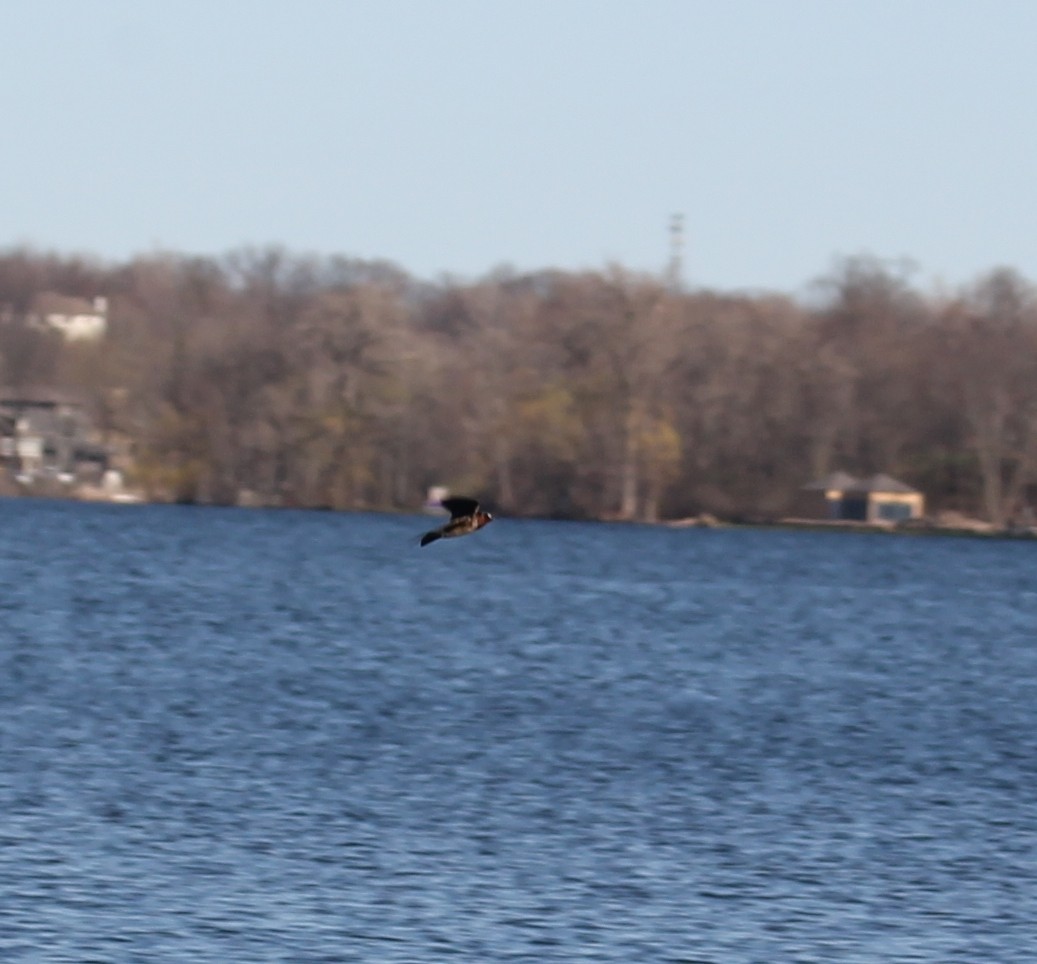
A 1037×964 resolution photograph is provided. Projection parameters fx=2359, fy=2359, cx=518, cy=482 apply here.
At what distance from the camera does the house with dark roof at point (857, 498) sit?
11038 centimetres

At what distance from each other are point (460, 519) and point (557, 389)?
274ft

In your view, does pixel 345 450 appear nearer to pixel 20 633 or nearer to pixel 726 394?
pixel 726 394

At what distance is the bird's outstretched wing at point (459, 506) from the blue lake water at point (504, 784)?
15.9 ft

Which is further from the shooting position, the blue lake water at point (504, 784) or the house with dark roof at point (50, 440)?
the house with dark roof at point (50, 440)

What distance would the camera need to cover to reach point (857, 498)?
11094 centimetres

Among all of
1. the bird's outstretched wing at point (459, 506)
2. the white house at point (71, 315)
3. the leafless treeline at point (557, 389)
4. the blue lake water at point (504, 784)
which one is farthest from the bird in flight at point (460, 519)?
the white house at point (71, 315)

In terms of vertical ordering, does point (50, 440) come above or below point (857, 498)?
above

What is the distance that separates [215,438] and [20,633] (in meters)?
61.4

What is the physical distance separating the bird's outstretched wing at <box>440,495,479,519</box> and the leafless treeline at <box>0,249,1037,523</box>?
7525 cm

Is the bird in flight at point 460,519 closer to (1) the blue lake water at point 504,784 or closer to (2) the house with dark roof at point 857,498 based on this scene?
(1) the blue lake water at point 504,784

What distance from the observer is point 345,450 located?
98.2m

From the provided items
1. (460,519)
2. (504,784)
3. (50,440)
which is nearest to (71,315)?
(50,440)

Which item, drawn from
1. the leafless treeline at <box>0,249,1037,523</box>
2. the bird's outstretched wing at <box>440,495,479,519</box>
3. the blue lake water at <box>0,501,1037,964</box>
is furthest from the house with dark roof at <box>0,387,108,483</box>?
the bird's outstretched wing at <box>440,495,479,519</box>

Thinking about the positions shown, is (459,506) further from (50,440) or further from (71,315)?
(71,315)
